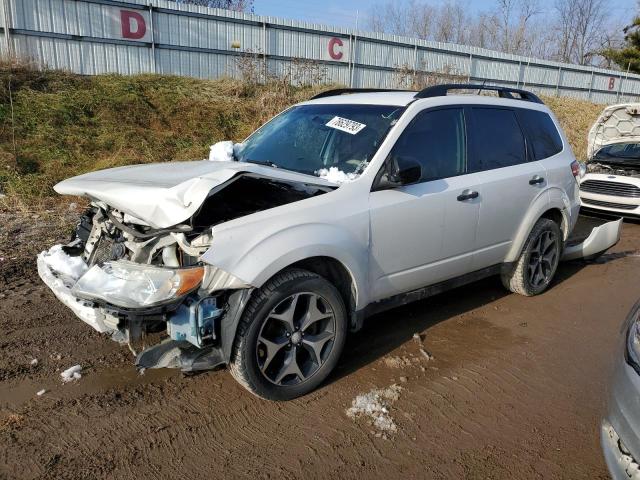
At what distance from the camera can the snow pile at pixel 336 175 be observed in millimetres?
3607

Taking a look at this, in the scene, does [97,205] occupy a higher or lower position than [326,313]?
higher

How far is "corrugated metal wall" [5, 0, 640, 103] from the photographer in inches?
499

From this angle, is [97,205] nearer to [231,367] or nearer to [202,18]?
[231,367]

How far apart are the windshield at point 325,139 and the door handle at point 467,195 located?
2.58ft

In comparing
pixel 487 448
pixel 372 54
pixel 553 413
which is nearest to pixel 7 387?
pixel 487 448

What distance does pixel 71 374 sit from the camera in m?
3.52

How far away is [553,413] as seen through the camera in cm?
332

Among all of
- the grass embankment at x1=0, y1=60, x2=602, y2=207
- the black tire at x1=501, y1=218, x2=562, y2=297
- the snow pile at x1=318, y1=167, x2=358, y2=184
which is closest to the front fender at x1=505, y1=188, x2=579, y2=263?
the black tire at x1=501, y1=218, x2=562, y2=297

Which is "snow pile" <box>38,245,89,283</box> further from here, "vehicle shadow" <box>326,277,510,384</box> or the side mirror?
the side mirror

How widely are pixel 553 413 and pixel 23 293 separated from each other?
14.4 ft

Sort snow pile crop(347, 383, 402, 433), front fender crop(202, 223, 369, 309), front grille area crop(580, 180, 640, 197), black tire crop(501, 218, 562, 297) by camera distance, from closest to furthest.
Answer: front fender crop(202, 223, 369, 309) → snow pile crop(347, 383, 402, 433) → black tire crop(501, 218, 562, 297) → front grille area crop(580, 180, 640, 197)

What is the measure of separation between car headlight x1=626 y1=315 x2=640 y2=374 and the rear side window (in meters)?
2.84

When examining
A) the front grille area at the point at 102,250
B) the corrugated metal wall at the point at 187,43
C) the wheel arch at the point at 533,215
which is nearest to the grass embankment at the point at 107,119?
the corrugated metal wall at the point at 187,43

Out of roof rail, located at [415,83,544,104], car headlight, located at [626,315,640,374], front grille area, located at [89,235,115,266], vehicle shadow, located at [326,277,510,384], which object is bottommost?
vehicle shadow, located at [326,277,510,384]
